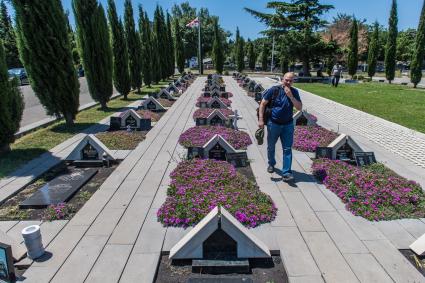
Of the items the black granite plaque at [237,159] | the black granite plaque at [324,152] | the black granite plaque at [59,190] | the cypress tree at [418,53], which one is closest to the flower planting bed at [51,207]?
the black granite plaque at [59,190]

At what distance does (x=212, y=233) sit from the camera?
3258 mm

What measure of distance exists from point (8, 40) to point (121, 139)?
4002 cm

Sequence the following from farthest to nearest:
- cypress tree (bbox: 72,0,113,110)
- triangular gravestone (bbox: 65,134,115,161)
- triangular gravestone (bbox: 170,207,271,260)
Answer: cypress tree (bbox: 72,0,113,110) → triangular gravestone (bbox: 65,134,115,161) → triangular gravestone (bbox: 170,207,271,260)

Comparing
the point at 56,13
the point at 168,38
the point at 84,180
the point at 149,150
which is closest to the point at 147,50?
the point at 168,38

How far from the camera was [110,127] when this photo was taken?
9359 millimetres

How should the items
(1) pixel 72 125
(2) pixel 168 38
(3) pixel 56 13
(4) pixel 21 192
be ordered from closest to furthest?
(4) pixel 21 192
(3) pixel 56 13
(1) pixel 72 125
(2) pixel 168 38

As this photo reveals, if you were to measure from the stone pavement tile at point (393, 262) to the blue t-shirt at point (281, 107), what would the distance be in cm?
228

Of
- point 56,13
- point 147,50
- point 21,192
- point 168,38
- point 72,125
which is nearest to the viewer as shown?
point 21,192

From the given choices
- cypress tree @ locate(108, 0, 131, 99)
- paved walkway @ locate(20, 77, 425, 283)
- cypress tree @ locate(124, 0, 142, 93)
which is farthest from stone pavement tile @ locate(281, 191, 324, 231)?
cypress tree @ locate(124, 0, 142, 93)

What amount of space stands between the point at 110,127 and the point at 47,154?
2.57 m

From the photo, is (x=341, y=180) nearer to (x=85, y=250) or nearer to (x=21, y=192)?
(x=85, y=250)

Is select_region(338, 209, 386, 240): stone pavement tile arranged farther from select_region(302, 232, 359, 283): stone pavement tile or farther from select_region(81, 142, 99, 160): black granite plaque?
select_region(81, 142, 99, 160): black granite plaque

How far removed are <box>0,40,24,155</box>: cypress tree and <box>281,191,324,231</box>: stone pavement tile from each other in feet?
19.7

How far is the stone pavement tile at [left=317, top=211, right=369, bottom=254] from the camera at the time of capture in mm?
3500
